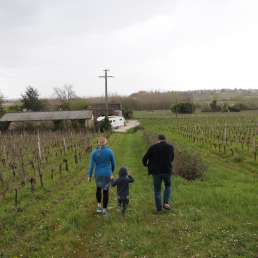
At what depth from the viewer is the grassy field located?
5.89 metres

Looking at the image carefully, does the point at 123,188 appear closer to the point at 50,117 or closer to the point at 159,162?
the point at 159,162

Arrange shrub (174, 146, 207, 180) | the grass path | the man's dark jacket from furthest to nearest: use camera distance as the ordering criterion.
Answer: shrub (174, 146, 207, 180) < the man's dark jacket < the grass path

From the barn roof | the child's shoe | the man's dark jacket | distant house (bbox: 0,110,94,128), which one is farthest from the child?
the barn roof

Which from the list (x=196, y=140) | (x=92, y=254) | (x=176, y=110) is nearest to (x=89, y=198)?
(x=92, y=254)

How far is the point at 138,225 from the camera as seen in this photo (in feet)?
23.2

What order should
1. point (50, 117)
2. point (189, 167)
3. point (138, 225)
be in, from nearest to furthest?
point (138, 225)
point (189, 167)
point (50, 117)

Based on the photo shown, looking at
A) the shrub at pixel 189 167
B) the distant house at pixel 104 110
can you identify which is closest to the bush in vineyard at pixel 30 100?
the distant house at pixel 104 110

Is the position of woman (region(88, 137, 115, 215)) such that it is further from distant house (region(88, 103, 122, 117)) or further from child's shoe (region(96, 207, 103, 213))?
distant house (region(88, 103, 122, 117))

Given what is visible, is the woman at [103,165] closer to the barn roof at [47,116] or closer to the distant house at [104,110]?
the barn roof at [47,116]


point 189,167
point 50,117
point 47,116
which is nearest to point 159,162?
point 189,167

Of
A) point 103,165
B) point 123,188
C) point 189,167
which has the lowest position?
point 189,167

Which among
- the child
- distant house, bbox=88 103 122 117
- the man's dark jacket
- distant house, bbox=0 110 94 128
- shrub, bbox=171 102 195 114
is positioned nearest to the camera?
the child

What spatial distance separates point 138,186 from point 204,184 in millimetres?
2192

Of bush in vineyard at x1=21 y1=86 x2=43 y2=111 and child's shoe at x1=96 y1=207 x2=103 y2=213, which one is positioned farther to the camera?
bush in vineyard at x1=21 y1=86 x2=43 y2=111
